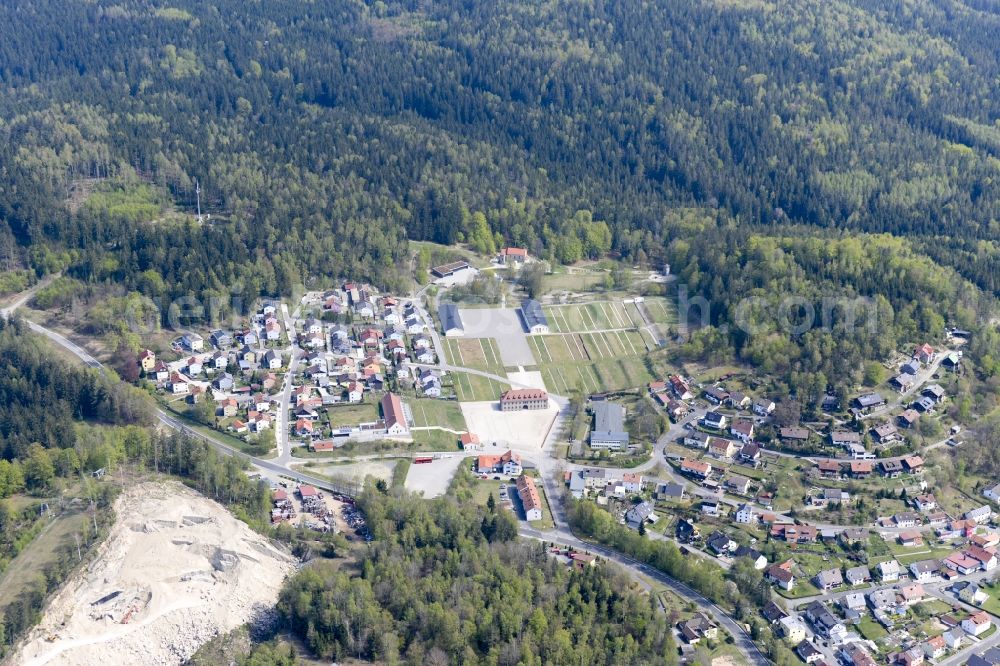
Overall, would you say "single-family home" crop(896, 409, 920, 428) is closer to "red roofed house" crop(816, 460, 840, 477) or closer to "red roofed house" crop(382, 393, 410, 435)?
"red roofed house" crop(816, 460, 840, 477)

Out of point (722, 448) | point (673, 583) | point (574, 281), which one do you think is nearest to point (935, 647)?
point (673, 583)

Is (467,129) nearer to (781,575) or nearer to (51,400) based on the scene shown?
(51,400)

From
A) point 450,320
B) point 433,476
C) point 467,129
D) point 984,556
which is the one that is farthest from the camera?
point 467,129

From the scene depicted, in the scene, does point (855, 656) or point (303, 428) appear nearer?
point (855, 656)

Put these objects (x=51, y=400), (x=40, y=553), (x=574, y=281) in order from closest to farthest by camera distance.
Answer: (x=40, y=553)
(x=51, y=400)
(x=574, y=281)

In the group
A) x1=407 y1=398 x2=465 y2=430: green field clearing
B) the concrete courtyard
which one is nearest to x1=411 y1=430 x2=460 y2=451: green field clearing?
Answer: x1=407 y1=398 x2=465 y2=430: green field clearing
